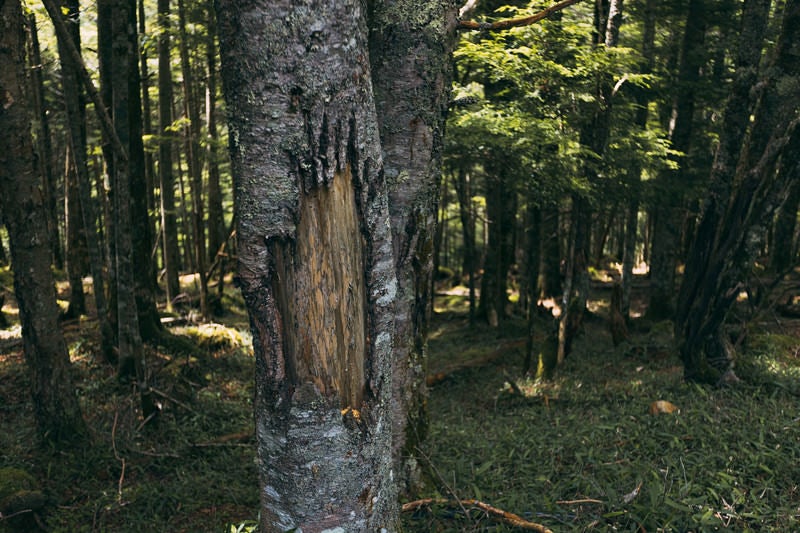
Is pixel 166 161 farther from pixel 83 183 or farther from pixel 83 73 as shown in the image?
pixel 83 73

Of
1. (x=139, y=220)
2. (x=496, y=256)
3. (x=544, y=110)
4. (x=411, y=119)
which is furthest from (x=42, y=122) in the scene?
(x=411, y=119)

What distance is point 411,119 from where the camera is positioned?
3.45 metres

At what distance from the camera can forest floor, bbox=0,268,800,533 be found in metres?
4.03

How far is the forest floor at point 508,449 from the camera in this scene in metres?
4.03

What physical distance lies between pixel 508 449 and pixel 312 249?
4.18 m

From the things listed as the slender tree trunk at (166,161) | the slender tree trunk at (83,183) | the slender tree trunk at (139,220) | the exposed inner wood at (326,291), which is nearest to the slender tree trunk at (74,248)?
the slender tree trunk at (166,161)

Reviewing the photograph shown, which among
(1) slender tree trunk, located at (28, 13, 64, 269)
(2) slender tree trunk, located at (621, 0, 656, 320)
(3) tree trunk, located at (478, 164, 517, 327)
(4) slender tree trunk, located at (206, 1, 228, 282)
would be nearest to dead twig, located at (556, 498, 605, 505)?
(4) slender tree trunk, located at (206, 1, 228, 282)

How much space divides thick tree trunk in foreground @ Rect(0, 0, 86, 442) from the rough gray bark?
13.9ft

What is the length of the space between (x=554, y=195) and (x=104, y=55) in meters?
7.87

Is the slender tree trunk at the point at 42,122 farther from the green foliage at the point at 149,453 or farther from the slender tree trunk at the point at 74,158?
the green foliage at the point at 149,453

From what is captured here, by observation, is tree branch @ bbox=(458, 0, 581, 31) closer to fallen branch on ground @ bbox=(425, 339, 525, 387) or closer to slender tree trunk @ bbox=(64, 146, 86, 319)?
fallen branch on ground @ bbox=(425, 339, 525, 387)

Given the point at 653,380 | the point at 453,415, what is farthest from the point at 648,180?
the point at 453,415

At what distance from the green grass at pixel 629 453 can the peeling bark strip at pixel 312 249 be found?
1.69m

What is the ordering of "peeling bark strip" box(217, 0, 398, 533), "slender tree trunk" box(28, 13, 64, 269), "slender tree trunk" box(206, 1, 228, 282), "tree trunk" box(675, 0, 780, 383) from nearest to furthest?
1. "peeling bark strip" box(217, 0, 398, 533)
2. "tree trunk" box(675, 0, 780, 383)
3. "slender tree trunk" box(206, 1, 228, 282)
4. "slender tree trunk" box(28, 13, 64, 269)
